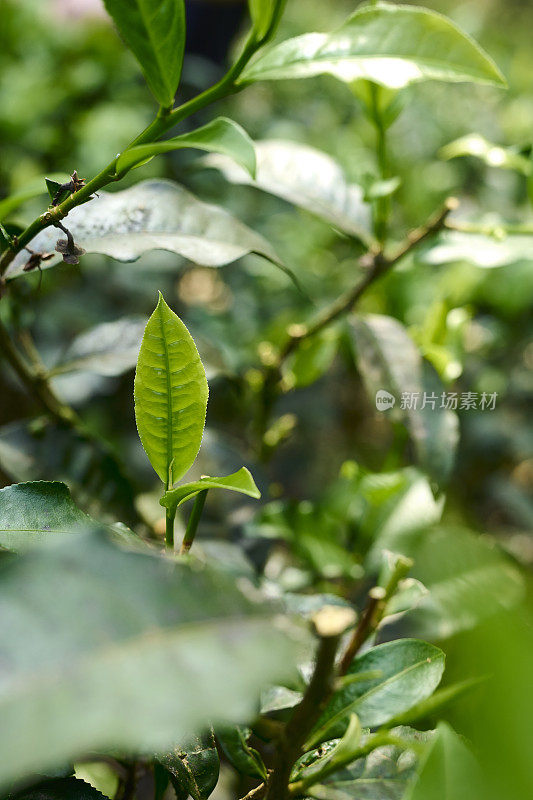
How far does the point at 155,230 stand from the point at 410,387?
0.34 meters

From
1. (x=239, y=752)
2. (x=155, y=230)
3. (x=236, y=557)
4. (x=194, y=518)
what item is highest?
(x=155, y=230)

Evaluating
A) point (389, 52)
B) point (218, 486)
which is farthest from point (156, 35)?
point (218, 486)

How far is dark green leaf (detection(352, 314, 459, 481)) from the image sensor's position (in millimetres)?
→ 680

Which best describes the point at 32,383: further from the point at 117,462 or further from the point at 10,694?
the point at 10,694

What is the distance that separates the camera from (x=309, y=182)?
0.81 metres

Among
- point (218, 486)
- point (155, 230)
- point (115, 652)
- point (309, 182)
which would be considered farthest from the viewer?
point (309, 182)

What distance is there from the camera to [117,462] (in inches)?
29.1

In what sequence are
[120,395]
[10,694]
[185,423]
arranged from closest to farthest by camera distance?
[10,694]
[185,423]
[120,395]

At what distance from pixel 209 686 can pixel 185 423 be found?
21 cm

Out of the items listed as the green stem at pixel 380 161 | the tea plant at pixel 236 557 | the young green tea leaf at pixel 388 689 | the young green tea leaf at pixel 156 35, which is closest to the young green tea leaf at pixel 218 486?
the tea plant at pixel 236 557

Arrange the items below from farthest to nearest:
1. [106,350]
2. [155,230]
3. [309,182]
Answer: [309,182] → [106,350] → [155,230]

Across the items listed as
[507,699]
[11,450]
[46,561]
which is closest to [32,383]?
[11,450]

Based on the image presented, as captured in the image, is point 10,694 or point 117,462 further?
point 117,462

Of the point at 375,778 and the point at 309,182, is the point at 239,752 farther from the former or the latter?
the point at 309,182
